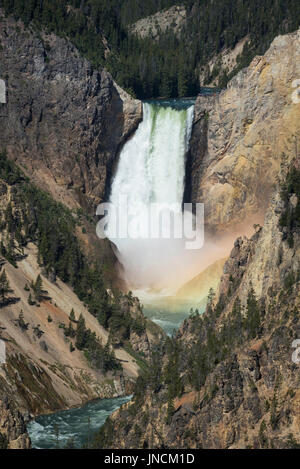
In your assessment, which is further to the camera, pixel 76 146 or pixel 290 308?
pixel 76 146

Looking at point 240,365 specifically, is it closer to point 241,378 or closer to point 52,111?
point 241,378

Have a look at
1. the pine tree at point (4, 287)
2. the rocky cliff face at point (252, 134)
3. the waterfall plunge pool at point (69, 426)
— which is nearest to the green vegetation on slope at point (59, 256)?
the pine tree at point (4, 287)

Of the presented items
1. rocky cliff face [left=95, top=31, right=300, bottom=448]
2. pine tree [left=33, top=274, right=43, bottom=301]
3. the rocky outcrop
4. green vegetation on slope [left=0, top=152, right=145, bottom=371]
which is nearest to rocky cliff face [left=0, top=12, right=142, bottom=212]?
green vegetation on slope [left=0, top=152, right=145, bottom=371]

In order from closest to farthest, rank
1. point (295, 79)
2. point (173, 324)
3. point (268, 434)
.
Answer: point (268, 434)
point (173, 324)
point (295, 79)

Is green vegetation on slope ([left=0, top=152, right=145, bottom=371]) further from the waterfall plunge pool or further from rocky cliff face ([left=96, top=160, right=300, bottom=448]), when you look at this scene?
rocky cliff face ([left=96, top=160, right=300, bottom=448])

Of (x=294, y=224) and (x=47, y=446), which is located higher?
(x=294, y=224)

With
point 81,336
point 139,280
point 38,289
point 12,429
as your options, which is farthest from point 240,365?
point 139,280

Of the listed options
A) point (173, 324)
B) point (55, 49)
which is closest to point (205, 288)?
point (173, 324)

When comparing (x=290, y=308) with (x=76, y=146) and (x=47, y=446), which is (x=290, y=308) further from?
(x=76, y=146)
